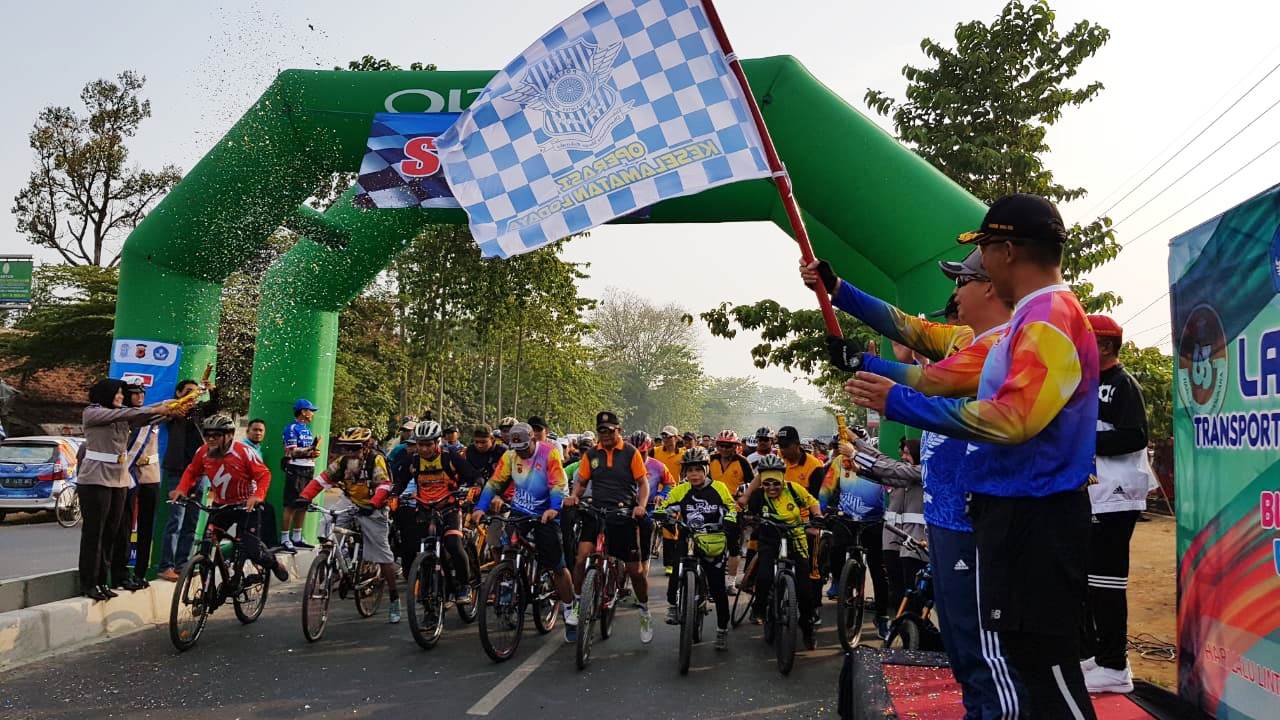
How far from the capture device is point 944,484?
11.4 ft

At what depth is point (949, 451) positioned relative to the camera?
3580 millimetres

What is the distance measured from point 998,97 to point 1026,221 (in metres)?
15.5

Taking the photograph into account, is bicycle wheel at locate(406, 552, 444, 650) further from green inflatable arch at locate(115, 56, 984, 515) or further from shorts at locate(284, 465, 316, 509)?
shorts at locate(284, 465, 316, 509)

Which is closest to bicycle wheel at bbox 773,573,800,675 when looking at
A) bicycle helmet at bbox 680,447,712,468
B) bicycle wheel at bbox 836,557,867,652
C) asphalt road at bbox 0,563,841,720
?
asphalt road at bbox 0,563,841,720

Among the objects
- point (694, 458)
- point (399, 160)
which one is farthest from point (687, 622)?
point (399, 160)

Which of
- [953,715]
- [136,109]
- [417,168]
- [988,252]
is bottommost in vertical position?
[953,715]

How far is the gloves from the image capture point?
10.7ft

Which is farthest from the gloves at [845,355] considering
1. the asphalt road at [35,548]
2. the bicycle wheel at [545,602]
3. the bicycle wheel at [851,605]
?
the asphalt road at [35,548]

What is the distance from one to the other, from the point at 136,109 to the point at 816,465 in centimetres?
3567

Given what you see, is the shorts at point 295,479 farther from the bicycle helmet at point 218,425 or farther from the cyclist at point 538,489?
the cyclist at point 538,489

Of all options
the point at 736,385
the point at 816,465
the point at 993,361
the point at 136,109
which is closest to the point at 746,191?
the point at 816,465

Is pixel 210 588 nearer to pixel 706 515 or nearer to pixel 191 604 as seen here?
pixel 191 604

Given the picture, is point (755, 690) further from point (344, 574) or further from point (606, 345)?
point (606, 345)

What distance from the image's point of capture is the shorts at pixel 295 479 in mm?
11852
